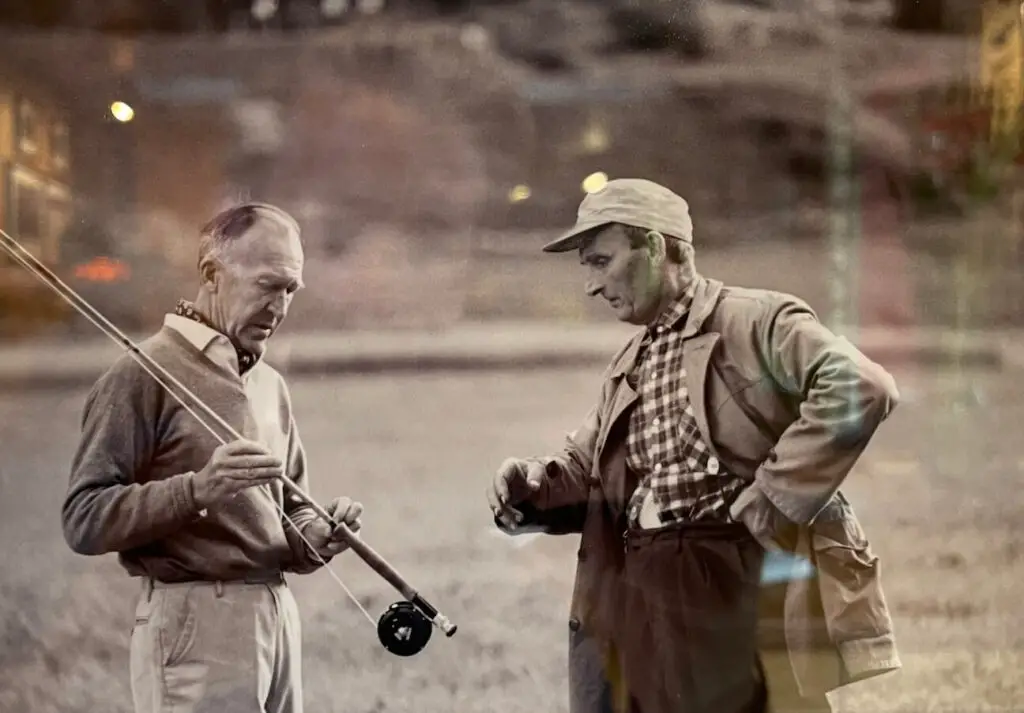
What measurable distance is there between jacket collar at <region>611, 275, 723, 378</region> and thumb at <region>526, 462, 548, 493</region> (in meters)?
0.20

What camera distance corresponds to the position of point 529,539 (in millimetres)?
1775

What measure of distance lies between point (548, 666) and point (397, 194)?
871mm

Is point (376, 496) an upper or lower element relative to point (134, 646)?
upper

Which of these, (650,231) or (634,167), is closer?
(650,231)

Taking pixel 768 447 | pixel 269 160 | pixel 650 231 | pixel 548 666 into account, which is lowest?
pixel 548 666

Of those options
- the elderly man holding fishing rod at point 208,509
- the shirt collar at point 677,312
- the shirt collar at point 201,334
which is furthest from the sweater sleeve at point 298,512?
the shirt collar at point 677,312

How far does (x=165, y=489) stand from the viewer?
1.61 metres

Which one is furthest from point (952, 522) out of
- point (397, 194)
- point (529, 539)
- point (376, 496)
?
point (397, 194)

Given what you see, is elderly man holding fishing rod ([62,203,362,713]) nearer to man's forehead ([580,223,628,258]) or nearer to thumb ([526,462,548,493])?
thumb ([526,462,548,493])

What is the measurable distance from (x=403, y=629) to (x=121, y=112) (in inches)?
41.0

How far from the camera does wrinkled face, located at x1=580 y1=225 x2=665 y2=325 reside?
1.69 meters

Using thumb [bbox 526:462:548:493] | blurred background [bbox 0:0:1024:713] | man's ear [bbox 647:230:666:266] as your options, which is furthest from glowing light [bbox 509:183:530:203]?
thumb [bbox 526:462:548:493]

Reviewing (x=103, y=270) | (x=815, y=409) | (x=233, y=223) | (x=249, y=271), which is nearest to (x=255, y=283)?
(x=249, y=271)

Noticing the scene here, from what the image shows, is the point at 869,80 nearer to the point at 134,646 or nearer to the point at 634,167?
the point at 634,167
